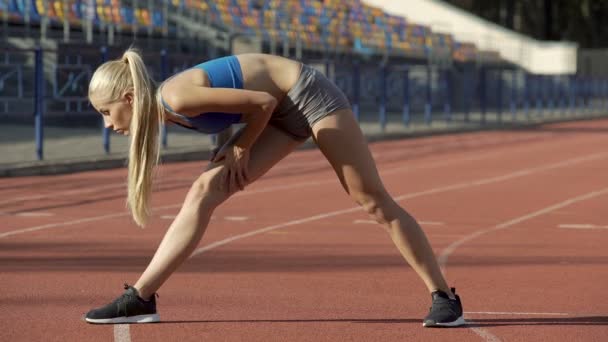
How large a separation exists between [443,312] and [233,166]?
4.06 feet

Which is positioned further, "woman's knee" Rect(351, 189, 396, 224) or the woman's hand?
"woman's knee" Rect(351, 189, 396, 224)

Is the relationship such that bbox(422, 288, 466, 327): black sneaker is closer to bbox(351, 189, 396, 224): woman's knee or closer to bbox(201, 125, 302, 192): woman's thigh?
bbox(351, 189, 396, 224): woman's knee

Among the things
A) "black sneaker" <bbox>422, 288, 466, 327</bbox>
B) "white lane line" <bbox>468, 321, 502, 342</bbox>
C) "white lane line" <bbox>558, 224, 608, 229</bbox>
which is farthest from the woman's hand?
"white lane line" <bbox>558, 224, 608, 229</bbox>

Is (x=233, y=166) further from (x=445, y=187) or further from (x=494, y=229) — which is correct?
(x=445, y=187)

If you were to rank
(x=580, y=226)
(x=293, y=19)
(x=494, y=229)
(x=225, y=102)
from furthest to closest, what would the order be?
(x=293, y=19) → (x=580, y=226) → (x=494, y=229) → (x=225, y=102)

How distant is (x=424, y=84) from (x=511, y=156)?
10122mm

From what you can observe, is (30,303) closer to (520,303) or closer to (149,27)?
(520,303)

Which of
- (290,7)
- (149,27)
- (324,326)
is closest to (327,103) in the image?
(324,326)

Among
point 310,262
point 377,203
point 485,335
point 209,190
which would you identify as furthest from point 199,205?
point 310,262

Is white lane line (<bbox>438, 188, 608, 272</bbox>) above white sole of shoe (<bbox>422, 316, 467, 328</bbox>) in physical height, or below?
below

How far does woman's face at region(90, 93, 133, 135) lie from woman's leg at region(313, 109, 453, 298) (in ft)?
2.78

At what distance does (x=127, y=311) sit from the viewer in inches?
250

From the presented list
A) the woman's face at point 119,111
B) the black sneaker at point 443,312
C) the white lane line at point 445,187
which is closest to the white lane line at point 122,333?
the woman's face at point 119,111

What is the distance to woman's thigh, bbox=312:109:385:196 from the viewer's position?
6176 mm
